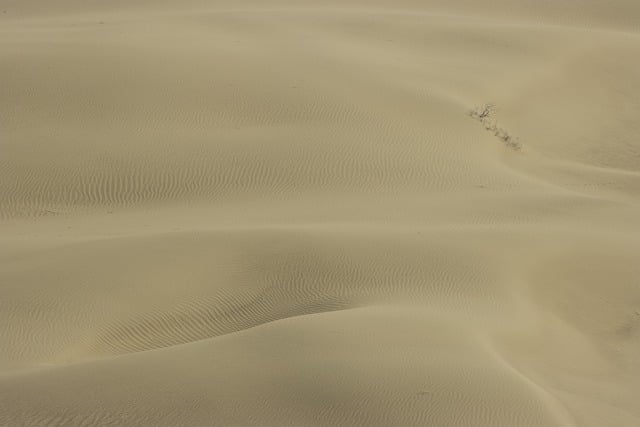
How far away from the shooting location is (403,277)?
7.96 meters

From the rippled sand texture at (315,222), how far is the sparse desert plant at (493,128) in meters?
0.05

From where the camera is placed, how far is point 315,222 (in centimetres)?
924

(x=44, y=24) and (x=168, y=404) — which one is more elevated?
(x=44, y=24)

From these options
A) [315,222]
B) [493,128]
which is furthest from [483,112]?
[315,222]

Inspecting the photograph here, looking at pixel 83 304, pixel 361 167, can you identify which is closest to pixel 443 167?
pixel 361 167

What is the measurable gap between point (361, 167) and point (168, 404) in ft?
18.4

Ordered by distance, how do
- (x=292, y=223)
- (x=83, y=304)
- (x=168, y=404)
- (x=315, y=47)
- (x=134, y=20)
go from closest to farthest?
(x=168, y=404) → (x=83, y=304) → (x=292, y=223) → (x=315, y=47) → (x=134, y=20)

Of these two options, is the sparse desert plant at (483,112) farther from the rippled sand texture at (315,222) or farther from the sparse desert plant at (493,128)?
the rippled sand texture at (315,222)

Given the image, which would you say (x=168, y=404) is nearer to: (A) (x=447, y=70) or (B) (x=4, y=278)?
(B) (x=4, y=278)

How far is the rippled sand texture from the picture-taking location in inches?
234

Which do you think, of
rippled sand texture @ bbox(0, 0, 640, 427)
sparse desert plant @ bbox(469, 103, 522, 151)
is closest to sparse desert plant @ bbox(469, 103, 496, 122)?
sparse desert plant @ bbox(469, 103, 522, 151)

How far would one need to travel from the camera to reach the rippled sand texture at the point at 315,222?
5945 millimetres

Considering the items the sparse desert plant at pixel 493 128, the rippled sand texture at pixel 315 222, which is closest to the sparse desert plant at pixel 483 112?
the sparse desert plant at pixel 493 128

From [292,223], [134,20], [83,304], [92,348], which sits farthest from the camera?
[134,20]
